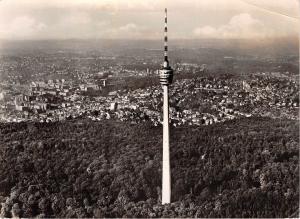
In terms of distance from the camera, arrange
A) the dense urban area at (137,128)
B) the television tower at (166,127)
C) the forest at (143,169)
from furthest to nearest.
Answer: the dense urban area at (137,128)
the television tower at (166,127)
the forest at (143,169)

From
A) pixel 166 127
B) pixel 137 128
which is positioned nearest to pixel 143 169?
pixel 166 127

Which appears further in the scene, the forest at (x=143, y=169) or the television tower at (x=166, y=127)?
the television tower at (x=166, y=127)

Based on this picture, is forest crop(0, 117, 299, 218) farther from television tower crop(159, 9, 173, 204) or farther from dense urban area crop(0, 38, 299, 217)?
television tower crop(159, 9, 173, 204)

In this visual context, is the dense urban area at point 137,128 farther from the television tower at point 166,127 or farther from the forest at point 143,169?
the television tower at point 166,127

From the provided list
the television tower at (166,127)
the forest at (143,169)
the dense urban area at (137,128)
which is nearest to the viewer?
the forest at (143,169)

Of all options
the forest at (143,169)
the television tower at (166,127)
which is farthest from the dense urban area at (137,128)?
the television tower at (166,127)

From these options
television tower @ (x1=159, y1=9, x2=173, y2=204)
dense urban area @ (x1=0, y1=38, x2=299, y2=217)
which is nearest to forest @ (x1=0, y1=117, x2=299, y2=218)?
dense urban area @ (x1=0, y1=38, x2=299, y2=217)
